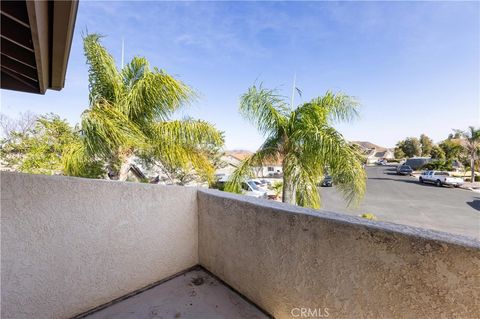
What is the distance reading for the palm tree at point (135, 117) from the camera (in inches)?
196

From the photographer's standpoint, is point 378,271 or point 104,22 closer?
point 378,271

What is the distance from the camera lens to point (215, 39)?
7.99m

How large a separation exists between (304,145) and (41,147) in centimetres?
821

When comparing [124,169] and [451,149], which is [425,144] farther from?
[124,169]

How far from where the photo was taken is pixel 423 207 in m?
14.1

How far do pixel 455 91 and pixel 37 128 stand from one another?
15913 millimetres

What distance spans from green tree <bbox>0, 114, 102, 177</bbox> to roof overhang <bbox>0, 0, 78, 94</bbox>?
4.23 metres

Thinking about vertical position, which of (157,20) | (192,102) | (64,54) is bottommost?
(64,54)

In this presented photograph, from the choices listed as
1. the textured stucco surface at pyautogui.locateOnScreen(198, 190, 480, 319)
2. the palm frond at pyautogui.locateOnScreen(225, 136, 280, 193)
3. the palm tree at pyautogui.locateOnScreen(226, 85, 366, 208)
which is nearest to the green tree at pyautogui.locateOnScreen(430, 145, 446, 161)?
the palm tree at pyautogui.locateOnScreen(226, 85, 366, 208)

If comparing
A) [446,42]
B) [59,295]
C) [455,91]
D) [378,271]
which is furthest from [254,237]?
[455,91]

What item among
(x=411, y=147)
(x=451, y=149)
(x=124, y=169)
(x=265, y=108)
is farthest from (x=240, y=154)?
(x=411, y=147)

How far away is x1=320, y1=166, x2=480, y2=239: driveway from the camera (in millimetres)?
11023

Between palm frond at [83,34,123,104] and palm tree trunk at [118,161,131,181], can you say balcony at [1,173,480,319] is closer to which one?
palm tree trunk at [118,161,131,181]

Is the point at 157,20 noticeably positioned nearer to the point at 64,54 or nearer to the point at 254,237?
the point at 64,54
